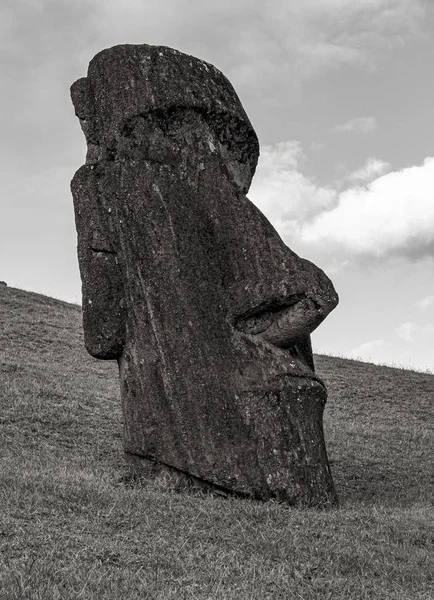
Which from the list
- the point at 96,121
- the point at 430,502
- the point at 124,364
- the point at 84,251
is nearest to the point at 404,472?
the point at 430,502

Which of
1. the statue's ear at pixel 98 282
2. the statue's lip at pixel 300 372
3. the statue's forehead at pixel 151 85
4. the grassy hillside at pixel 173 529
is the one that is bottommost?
the grassy hillside at pixel 173 529

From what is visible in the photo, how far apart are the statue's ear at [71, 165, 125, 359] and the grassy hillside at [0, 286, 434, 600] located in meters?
1.78

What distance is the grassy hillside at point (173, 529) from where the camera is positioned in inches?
243

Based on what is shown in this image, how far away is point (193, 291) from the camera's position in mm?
10406

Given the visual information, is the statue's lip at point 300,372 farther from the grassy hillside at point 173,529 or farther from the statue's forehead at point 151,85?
the statue's forehead at point 151,85

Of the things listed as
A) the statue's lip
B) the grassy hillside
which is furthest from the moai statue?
the grassy hillside

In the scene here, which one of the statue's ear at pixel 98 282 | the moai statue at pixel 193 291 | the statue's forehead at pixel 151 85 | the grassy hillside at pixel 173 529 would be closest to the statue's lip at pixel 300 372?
the moai statue at pixel 193 291

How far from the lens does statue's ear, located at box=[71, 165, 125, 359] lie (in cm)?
1082

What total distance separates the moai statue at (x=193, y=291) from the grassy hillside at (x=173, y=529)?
0.68 m

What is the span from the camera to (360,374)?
25828 millimetres

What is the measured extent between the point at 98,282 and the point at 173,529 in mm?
4215

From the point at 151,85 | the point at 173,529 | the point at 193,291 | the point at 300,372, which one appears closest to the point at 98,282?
the point at 193,291

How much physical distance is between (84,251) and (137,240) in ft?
2.78

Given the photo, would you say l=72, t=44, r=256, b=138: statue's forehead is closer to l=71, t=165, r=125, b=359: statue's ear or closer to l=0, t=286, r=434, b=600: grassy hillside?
l=71, t=165, r=125, b=359: statue's ear
